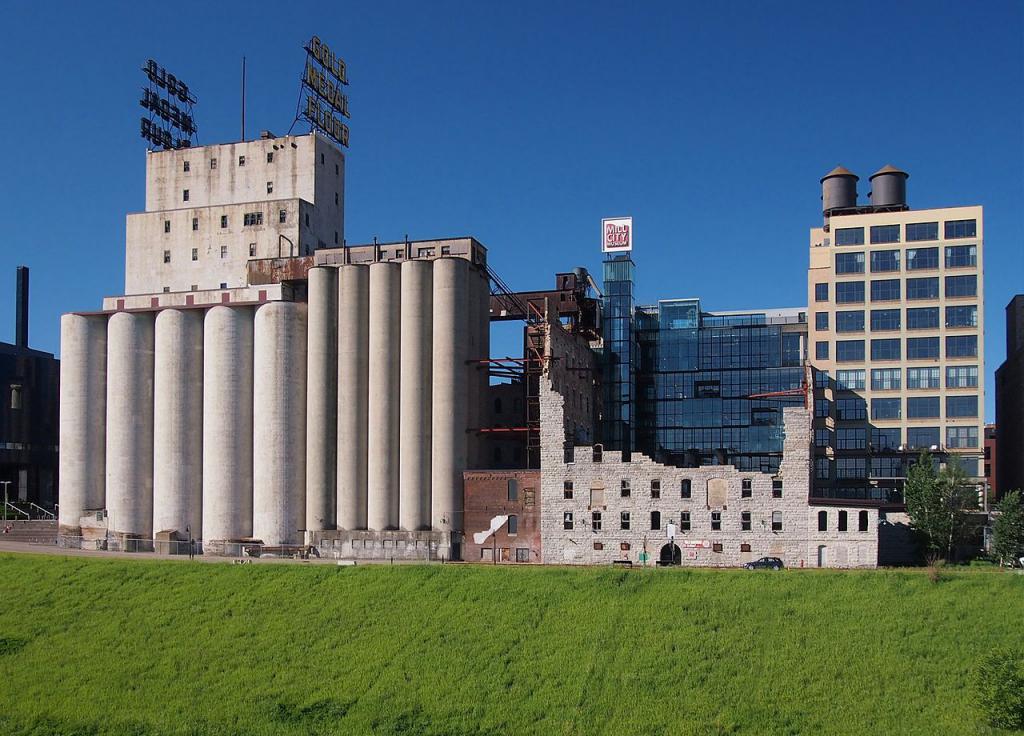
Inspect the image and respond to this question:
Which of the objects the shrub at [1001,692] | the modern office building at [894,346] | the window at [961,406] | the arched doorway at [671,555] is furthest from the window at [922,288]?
the shrub at [1001,692]

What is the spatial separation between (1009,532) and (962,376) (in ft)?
91.1

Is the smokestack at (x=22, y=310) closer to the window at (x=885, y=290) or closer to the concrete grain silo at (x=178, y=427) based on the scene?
the concrete grain silo at (x=178, y=427)

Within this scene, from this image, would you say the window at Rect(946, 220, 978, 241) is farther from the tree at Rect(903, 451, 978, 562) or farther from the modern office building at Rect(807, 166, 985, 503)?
the tree at Rect(903, 451, 978, 562)

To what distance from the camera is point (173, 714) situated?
58562 millimetres

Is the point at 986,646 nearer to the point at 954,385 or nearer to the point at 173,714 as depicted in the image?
the point at 173,714

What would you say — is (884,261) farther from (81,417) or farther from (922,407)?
(81,417)

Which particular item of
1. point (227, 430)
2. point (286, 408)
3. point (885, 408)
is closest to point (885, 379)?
point (885, 408)

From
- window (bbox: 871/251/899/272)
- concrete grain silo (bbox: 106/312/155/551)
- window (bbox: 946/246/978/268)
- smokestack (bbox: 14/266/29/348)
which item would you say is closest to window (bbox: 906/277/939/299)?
window (bbox: 871/251/899/272)

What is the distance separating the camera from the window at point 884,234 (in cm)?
11119

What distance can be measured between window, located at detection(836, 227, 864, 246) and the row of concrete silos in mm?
38608

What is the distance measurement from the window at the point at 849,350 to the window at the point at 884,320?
2126 mm

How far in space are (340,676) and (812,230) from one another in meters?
75.6

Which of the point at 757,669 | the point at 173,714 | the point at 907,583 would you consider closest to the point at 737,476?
the point at 907,583

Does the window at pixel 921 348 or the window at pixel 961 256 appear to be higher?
the window at pixel 961 256
